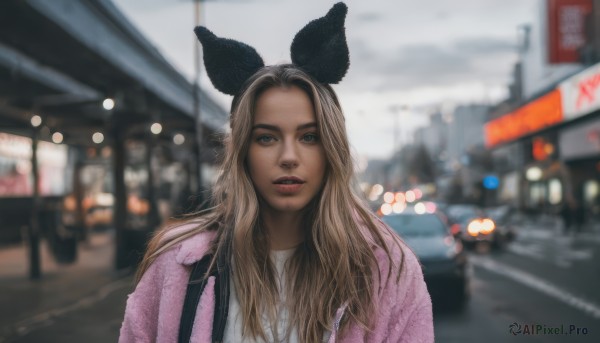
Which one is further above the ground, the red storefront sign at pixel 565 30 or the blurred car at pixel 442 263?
the red storefront sign at pixel 565 30

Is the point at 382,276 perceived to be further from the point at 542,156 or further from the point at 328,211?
the point at 542,156

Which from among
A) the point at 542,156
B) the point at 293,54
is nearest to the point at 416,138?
the point at 542,156

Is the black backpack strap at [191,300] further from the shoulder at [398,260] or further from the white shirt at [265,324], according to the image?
the shoulder at [398,260]

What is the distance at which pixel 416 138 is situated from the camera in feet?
589

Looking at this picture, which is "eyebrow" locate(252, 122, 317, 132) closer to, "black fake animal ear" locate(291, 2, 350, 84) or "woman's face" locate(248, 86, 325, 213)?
"woman's face" locate(248, 86, 325, 213)

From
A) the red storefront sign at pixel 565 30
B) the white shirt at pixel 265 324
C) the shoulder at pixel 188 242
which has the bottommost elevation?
the white shirt at pixel 265 324

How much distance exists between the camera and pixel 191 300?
77.8 inches

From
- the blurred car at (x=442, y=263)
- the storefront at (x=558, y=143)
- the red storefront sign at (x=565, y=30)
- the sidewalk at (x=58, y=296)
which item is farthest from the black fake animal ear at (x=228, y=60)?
the red storefront sign at (x=565, y=30)

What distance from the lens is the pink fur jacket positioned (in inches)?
77.8

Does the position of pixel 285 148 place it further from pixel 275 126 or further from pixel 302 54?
pixel 302 54

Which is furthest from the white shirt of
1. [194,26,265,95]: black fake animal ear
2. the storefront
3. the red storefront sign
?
the red storefront sign

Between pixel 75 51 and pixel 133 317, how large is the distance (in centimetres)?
1044

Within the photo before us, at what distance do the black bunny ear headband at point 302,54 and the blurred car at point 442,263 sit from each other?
9.04 metres

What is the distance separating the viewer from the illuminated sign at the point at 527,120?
2581 cm
